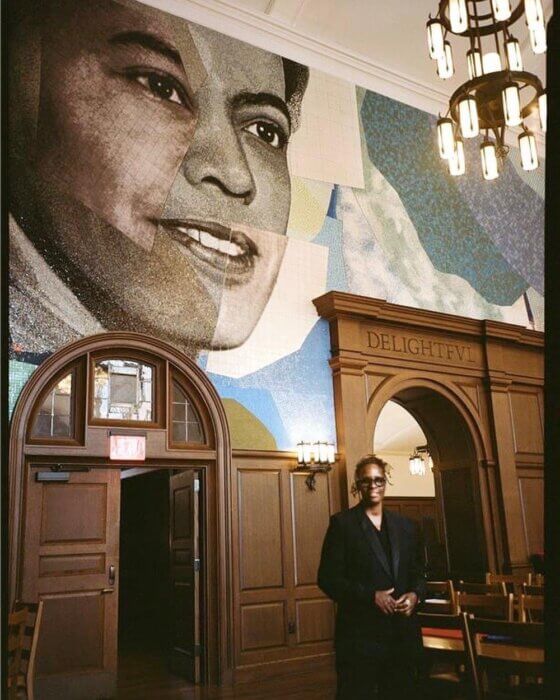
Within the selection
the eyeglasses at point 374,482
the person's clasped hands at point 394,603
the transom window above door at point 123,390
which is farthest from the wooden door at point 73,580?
the person's clasped hands at point 394,603

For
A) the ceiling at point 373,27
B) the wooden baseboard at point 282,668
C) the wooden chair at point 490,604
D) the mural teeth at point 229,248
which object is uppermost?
the ceiling at point 373,27

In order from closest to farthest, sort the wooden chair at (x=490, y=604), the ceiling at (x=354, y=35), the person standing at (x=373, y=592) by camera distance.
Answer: the person standing at (x=373, y=592) < the wooden chair at (x=490, y=604) < the ceiling at (x=354, y=35)

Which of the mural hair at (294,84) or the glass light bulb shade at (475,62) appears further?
the mural hair at (294,84)

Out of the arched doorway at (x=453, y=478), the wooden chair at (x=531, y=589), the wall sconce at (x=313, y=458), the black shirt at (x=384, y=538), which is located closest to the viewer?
the black shirt at (x=384, y=538)

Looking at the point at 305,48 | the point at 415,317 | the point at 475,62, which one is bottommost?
the point at 415,317

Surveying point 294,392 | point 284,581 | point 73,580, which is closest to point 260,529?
point 284,581

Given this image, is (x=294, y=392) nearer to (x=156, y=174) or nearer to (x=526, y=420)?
(x=156, y=174)

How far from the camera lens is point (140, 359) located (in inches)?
303

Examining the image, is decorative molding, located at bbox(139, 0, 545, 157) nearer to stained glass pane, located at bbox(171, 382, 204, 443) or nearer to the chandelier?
the chandelier

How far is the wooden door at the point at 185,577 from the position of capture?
7426mm

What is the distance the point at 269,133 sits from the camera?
9.44 m

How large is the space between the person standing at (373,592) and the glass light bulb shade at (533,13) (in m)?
5.07

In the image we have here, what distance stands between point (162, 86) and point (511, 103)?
4340mm

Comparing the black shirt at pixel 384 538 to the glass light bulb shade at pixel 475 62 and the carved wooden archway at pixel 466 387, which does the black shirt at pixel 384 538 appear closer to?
the carved wooden archway at pixel 466 387
